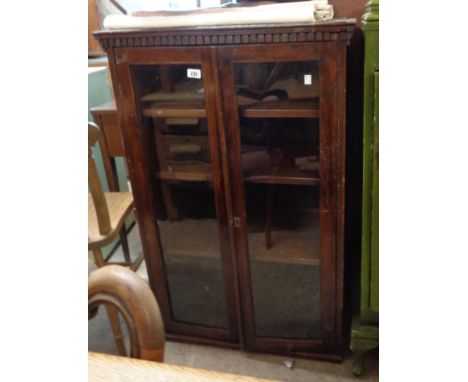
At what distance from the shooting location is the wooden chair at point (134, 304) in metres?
0.51

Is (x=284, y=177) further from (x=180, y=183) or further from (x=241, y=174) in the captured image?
(x=180, y=183)

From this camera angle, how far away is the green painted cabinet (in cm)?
113

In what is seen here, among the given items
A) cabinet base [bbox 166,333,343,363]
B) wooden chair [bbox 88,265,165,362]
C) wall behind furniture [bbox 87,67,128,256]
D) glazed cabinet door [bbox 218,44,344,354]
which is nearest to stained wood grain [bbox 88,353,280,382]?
wooden chair [bbox 88,265,165,362]

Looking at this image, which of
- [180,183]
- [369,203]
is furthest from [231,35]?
[369,203]

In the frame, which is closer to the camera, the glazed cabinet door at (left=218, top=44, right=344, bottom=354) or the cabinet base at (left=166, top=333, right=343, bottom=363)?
the glazed cabinet door at (left=218, top=44, right=344, bottom=354)

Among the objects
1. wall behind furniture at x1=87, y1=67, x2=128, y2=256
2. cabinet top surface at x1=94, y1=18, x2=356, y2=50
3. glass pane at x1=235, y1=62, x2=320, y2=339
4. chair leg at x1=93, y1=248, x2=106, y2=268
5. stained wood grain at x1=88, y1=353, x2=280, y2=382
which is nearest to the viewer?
stained wood grain at x1=88, y1=353, x2=280, y2=382

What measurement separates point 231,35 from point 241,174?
1.36 ft

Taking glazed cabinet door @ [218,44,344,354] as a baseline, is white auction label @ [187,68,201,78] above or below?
above

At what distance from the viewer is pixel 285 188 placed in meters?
1.39

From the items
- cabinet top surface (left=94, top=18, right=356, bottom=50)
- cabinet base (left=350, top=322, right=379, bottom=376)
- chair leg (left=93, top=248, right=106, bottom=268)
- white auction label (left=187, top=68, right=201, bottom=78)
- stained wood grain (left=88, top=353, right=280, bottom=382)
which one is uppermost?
cabinet top surface (left=94, top=18, right=356, bottom=50)

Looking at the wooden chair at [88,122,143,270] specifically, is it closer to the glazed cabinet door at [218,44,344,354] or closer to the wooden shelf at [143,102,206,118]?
the wooden shelf at [143,102,206,118]

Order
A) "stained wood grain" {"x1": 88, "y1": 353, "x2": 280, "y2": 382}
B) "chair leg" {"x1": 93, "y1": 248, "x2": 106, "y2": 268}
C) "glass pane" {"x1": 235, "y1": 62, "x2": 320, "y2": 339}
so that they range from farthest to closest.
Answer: "chair leg" {"x1": 93, "y1": 248, "x2": 106, "y2": 268} → "glass pane" {"x1": 235, "y1": 62, "x2": 320, "y2": 339} → "stained wood grain" {"x1": 88, "y1": 353, "x2": 280, "y2": 382}
